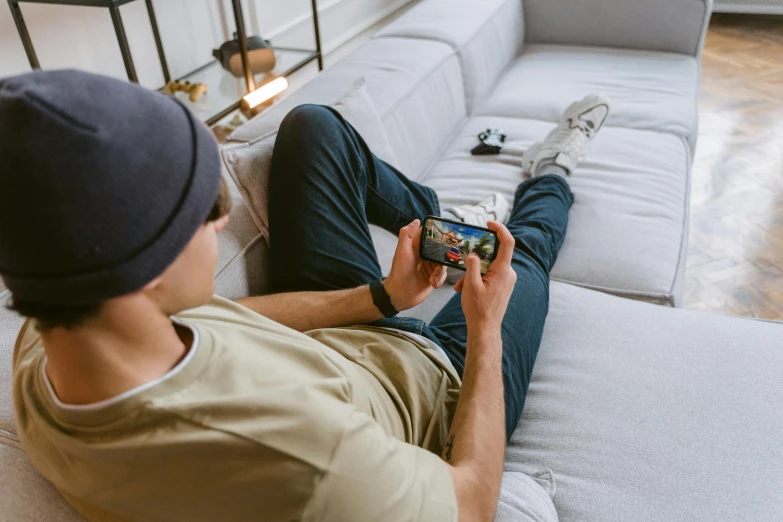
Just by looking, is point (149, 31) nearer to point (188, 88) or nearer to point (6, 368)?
point (188, 88)

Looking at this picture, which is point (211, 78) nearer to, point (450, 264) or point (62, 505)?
point (450, 264)

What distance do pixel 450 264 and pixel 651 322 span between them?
0.45 meters

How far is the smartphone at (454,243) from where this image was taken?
96cm

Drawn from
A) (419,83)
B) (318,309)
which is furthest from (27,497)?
(419,83)

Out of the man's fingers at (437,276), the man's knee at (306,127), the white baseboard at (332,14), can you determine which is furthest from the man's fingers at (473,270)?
the white baseboard at (332,14)

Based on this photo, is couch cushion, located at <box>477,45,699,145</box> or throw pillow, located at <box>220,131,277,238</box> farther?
couch cushion, located at <box>477,45,699,145</box>

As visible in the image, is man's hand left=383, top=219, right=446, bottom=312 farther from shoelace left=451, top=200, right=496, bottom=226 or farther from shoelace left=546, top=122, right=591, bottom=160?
shoelace left=546, top=122, right=591, bottom=160

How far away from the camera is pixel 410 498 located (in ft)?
1.99

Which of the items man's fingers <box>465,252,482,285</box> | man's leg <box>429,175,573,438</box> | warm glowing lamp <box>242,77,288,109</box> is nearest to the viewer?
man's fingers <box>465,252,482,285</box>

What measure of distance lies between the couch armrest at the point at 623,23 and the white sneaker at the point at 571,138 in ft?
2.60

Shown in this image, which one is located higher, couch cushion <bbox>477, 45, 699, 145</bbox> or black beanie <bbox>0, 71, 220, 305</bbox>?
black beanie <bbox>0, 71, 220, 305</bbox>

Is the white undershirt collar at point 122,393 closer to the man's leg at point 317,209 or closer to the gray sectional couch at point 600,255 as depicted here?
the gray sectional couch at point 600,255

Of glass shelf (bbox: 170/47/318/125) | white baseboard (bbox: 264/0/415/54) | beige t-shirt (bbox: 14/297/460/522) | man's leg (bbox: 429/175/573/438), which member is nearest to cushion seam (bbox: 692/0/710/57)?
man's leg (bbox: 429/175/573/438)

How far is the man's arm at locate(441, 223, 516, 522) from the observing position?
28.5 inches
